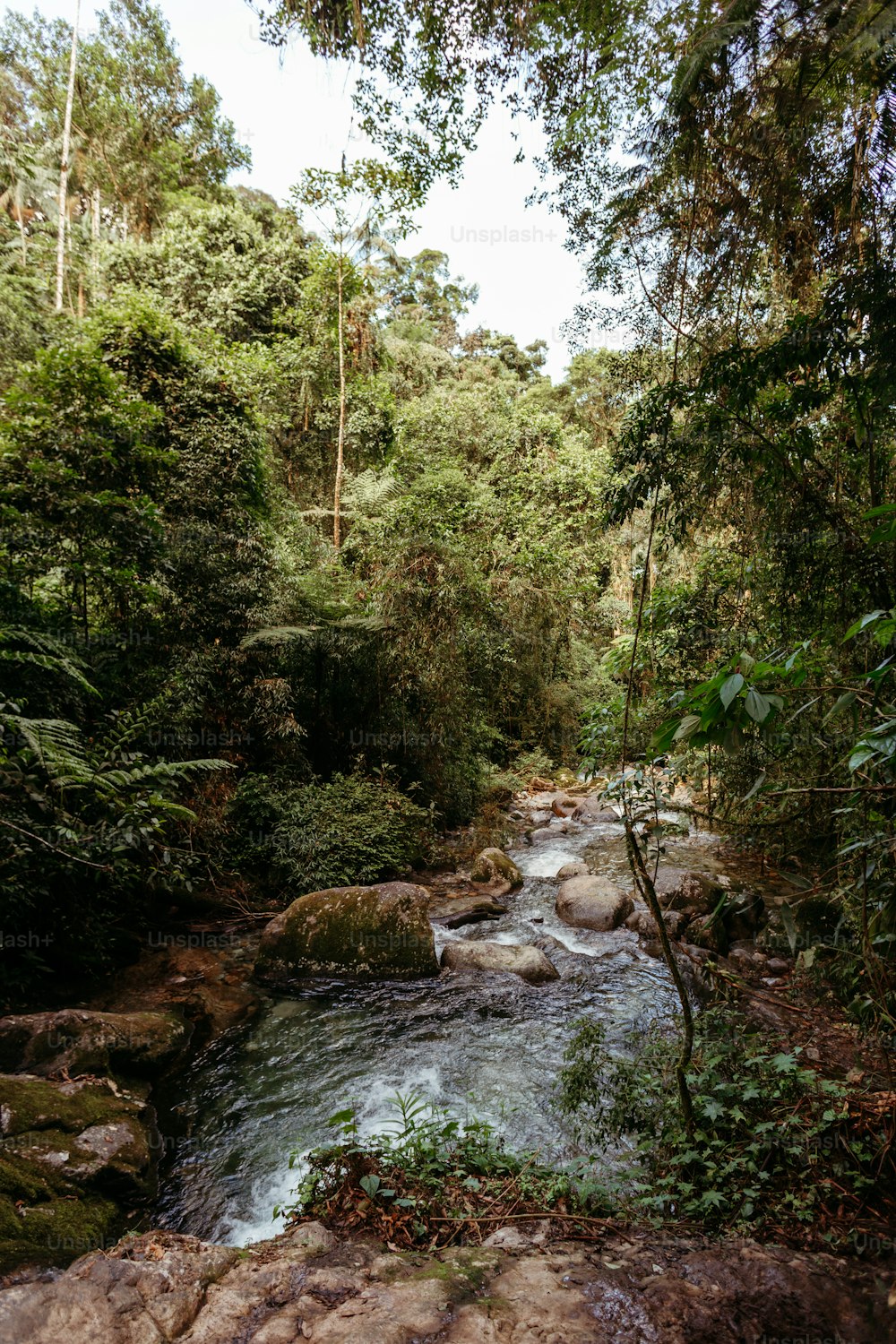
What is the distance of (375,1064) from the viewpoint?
4.54 m

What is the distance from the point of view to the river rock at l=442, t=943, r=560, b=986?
577 cm

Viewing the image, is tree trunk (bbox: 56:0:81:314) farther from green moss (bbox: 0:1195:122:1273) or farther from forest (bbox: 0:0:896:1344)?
green moss (bbox: 0:1195:122:1273)

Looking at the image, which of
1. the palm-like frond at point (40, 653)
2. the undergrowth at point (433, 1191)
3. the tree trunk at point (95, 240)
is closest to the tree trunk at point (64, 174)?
the tree trunk at point (95, 240)

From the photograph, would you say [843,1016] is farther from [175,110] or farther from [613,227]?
[175,110]

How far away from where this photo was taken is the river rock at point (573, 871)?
839 cm

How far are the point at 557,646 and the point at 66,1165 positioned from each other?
41.2 feet

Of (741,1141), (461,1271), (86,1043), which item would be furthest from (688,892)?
(86,1043)

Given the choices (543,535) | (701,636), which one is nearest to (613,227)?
(701,636)

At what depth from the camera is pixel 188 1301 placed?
2158mm

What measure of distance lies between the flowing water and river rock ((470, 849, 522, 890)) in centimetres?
161

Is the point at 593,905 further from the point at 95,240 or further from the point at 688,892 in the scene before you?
the point at 95,240

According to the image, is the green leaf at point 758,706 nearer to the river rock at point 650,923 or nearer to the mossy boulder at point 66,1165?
the mossy boulder at point 66,1165

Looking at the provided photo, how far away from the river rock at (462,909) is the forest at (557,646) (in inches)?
10.2

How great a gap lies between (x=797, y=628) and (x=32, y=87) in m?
27.9
